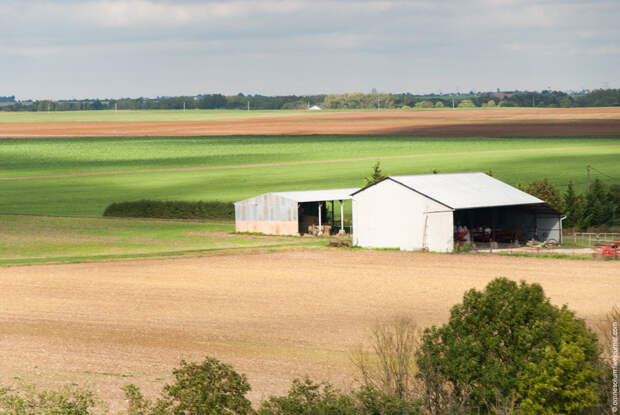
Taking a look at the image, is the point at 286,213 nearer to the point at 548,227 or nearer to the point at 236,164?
the point at 548,227

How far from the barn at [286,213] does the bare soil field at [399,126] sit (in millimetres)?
65430

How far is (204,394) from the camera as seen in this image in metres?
18.3

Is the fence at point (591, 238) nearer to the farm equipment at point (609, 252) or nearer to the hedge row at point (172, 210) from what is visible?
the farm equipment at point (609, 252)

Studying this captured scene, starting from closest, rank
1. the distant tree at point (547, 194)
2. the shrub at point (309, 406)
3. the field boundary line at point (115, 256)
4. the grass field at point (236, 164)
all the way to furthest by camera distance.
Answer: the shrub at point (309, 406) < the field boundary line at point (115, 256) < the distant tree at point (547, 194) < the grass field at point (236, 164)

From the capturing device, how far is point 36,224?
69.3m

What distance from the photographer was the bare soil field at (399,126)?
131125mm

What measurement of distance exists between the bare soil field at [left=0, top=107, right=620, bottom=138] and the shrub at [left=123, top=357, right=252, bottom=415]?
109m

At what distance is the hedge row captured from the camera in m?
74.1

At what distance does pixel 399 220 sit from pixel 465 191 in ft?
16.5

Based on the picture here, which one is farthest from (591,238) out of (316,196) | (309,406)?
(309,406)

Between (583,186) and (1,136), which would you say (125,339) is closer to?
(583,186)

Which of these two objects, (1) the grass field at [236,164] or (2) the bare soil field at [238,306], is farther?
(1) the grass field at [236,164]

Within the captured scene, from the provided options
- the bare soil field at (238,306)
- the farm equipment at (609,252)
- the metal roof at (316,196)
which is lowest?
the bare soil field at (238,306)

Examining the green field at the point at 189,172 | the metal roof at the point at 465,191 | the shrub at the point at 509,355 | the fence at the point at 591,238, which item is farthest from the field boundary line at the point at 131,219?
the shrub at the point at 509,355
